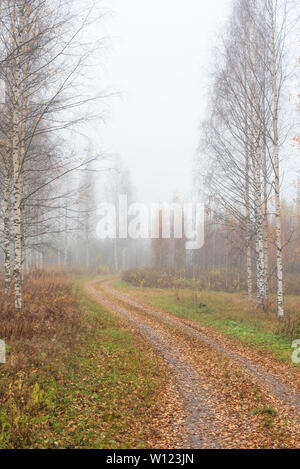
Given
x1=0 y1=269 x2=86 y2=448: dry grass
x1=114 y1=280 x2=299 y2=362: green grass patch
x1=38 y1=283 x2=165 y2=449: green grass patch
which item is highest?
x1=0 y1=269 x2=86 y2=448: dry grass

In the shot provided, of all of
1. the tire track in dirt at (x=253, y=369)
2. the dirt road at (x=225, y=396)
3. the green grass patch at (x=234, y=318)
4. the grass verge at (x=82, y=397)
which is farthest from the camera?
the green grass patch at (x=234, y=318)

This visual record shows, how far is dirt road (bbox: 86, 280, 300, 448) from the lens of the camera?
4648 mm

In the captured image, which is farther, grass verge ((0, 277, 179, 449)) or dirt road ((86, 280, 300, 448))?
dirt road ((86, 280, 300, 448))

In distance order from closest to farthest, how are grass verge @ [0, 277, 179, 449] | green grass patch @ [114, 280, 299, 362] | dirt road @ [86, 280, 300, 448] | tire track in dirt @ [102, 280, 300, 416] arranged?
grass verge @ [0, 277, 179, 449], dirt road @ [86, 280, 300, 448], tire track in dirt @ [102, 280, 300, 416], green grass patch @ [114, 280, 299, 362]

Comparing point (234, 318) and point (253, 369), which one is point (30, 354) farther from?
point (234, 318)

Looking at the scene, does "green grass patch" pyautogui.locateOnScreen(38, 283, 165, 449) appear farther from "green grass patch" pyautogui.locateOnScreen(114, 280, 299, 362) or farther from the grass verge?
"green grass patch" pyautogui.locateOnScreen(114, 280, 299, 362)

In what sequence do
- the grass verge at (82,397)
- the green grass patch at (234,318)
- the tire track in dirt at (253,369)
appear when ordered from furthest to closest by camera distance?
the green grass patch at (234,318) → the tire track in dirt at (253,369) → the grass verge at (82,397)

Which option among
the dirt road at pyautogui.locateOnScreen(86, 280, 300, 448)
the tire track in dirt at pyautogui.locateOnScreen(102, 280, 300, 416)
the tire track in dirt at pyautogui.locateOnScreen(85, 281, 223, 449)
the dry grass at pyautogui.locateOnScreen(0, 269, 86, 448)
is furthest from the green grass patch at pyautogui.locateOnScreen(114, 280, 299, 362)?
the dry grass at pyautogui.locateOnScreen(0, 269, 86, 448)

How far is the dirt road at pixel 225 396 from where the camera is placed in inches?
183

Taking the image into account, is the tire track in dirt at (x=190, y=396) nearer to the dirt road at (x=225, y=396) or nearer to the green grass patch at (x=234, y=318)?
the dirt road at (x=225, y=396)

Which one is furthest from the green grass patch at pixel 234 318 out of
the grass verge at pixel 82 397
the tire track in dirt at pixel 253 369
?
the grass verge at pixel 82 397

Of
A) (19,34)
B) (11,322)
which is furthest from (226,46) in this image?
(11,322)

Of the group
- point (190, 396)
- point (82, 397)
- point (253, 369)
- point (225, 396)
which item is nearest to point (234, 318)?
point (253, 369)
